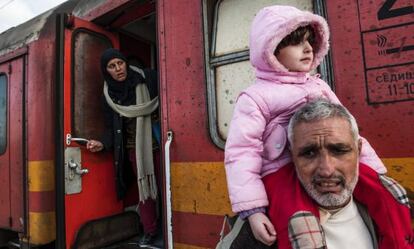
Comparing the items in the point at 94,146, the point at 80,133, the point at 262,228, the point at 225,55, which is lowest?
the point at 262,228

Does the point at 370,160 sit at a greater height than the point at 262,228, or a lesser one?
greater

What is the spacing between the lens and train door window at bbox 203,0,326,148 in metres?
1.85

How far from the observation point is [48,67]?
2875 mm

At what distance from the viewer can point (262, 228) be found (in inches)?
41.4

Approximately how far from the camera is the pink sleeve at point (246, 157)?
1094 mm

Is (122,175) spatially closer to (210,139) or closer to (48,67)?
(48,67)

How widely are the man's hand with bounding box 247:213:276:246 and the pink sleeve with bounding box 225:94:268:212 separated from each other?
0.12ft

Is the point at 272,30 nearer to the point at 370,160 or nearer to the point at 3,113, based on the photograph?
the point at 370,160

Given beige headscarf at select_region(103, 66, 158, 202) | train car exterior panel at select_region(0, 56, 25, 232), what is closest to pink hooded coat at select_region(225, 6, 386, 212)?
beige headscarf at select_region(103, 66, 158, 202)

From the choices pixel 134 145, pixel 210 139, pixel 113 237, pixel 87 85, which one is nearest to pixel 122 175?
pixel 134 145

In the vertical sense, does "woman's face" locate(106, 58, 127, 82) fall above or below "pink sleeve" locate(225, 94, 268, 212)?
above

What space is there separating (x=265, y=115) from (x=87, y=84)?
2.03 metres

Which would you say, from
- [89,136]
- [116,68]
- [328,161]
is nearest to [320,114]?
[328,161]

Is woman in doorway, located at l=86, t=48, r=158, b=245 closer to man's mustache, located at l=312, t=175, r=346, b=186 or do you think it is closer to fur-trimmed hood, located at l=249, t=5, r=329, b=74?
fur-trimmed hood, located at l=249, t=5, r=329, b=74
